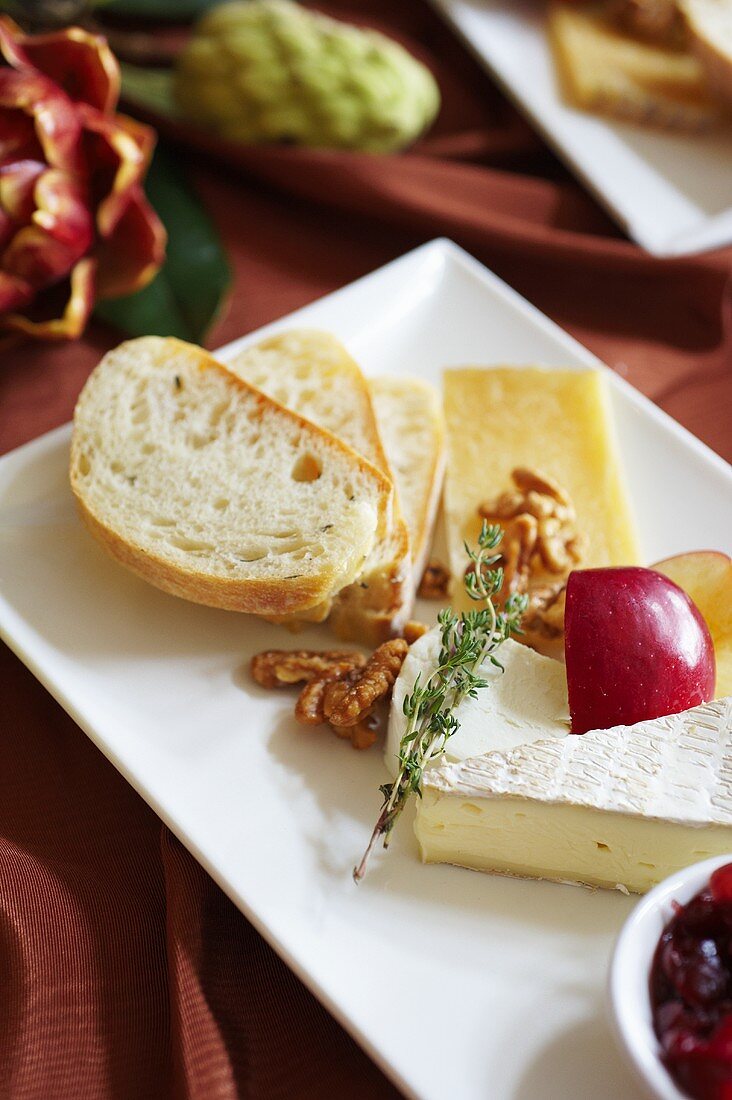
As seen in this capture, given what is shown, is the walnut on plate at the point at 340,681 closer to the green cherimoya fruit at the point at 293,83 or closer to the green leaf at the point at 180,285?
the green leaf at the point at 180,285

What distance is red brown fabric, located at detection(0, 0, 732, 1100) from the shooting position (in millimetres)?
1476

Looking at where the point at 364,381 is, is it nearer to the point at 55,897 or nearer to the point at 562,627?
the point at 562,627

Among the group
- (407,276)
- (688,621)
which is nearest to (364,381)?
(407,276)

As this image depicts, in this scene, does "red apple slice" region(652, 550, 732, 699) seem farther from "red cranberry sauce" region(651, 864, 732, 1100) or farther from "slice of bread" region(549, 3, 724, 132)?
"slice of bread" region(549, 3, 724, 132)

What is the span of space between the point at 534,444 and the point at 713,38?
1474 mm

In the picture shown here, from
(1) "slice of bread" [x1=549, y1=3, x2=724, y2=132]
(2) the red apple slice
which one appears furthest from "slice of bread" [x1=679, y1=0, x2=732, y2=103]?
(2) the red apple slice

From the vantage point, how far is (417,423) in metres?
2.09

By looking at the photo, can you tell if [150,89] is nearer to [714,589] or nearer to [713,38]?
[713,38]

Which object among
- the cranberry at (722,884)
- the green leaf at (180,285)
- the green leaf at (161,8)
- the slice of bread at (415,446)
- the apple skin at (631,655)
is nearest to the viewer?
the cranberry at (722,884)

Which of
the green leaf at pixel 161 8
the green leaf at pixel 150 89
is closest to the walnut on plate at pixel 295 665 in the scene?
the green leaf at pixel 150 89

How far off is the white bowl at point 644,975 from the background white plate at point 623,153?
1.75 metres

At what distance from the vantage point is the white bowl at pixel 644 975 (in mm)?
1190

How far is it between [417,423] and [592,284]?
879 millimetres

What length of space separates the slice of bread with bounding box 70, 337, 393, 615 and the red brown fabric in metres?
0.34
